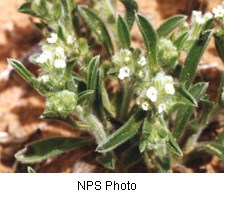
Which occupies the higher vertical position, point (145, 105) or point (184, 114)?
point (145, 105)

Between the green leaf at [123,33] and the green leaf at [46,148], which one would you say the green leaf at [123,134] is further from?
the green leaf at [46,148]

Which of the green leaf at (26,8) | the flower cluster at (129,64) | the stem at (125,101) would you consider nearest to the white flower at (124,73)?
the flower cluster at (129,64)

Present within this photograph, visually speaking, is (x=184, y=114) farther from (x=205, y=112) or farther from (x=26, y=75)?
(x=26, y=75)

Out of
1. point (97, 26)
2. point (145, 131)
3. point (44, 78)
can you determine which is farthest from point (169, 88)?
point (97, 26)

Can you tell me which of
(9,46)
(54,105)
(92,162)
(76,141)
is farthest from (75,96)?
(9,46)

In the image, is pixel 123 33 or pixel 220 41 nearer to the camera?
pixel 123 33
